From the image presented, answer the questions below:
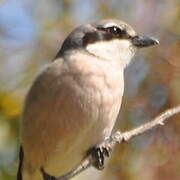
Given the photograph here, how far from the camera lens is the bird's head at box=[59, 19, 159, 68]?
439 centimetres

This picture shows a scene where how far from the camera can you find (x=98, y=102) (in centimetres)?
409

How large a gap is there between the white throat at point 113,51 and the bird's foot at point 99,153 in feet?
1.85

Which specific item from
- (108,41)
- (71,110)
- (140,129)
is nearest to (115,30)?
(108,41)

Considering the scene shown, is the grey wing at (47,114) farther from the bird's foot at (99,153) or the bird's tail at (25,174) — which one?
the bird's foot at (99,153)

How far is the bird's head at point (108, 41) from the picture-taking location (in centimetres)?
439

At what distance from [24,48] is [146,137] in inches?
41.4

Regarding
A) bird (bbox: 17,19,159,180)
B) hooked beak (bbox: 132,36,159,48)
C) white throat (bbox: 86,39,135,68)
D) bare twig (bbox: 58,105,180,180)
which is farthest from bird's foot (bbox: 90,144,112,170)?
hooked beak (bbox: 132,36,159,48)

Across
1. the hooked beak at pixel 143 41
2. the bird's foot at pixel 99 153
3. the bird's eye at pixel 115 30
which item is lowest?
the bird's foot at pixel 99 153

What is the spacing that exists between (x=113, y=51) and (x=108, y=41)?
9 centimetres

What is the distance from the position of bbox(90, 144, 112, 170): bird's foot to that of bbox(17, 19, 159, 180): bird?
0.03 meters

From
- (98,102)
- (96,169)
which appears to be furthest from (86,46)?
(96,169)

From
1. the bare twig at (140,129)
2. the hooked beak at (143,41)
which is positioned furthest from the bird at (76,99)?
the bare twig at (140,129)

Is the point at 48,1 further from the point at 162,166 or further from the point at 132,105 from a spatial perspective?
the point at 162,166

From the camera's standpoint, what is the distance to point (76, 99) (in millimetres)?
4062
